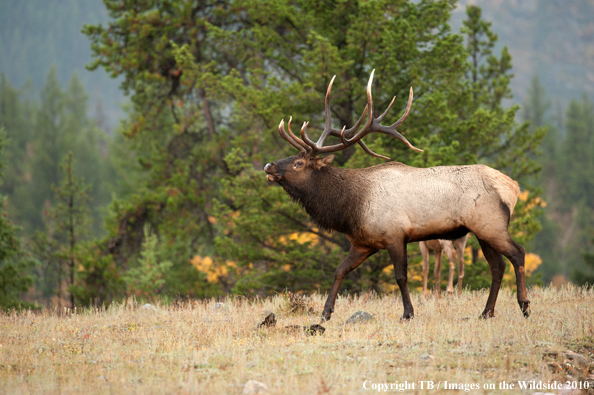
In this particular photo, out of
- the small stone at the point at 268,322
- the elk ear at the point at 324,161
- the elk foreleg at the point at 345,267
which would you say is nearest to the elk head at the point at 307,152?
the elk ear at the point at 324,161

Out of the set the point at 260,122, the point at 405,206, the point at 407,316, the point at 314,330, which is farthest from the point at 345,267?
the point at 260,122

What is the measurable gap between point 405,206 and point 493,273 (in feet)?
5.22

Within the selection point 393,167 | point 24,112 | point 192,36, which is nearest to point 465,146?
point 393,167

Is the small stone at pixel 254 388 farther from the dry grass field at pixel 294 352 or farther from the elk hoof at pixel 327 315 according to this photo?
the elk hoof at pixel 327 315

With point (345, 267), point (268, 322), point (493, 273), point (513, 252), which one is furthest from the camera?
point (345, 267)

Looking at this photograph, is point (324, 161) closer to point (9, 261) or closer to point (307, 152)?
point (307, 152)

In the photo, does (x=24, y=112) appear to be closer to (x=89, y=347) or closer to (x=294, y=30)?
(x=294, y=30)

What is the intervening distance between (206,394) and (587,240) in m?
48.9

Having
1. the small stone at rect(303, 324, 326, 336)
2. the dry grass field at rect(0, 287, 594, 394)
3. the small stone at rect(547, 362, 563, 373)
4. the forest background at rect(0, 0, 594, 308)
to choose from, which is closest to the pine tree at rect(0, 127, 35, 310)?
the forest background at rect(0, 0, 594, 308)

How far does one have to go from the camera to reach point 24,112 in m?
73.9

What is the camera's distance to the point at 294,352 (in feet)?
19.9

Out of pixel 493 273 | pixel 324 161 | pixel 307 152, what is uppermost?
pixel 307 152

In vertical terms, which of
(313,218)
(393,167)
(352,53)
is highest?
(352,53)

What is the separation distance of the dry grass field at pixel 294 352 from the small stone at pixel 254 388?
0.03m
